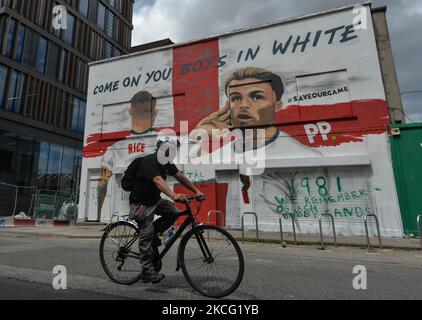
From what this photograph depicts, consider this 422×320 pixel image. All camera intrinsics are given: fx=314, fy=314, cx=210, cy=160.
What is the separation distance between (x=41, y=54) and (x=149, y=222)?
33579mm

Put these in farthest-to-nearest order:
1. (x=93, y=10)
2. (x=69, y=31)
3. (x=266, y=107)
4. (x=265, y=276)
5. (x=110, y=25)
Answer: (x=110, y=25), (x=93, y=10), (x=69, y=31), (x=266, y=107), (x=265, y=276)

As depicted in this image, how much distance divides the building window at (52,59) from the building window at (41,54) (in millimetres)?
460

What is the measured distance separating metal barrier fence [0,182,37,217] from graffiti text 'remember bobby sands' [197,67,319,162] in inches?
518

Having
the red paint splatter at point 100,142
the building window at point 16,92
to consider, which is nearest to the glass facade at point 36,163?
the building window at point 16,92

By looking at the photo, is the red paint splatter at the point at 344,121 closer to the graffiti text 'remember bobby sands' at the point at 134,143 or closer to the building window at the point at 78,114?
the graffiti text 'remember bobby sands' at the point at 134,143

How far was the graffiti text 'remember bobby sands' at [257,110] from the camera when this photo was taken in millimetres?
14144

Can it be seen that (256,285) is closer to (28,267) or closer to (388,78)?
(28,267)

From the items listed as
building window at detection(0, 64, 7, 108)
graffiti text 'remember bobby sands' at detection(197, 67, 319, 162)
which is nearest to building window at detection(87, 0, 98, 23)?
building window at detection(0, 64, 7, 108)

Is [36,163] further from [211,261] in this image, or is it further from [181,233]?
[211,261]

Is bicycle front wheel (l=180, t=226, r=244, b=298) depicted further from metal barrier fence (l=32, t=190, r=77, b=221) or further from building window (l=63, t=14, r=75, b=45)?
building window (l=63, t=14, r=75, b=45)

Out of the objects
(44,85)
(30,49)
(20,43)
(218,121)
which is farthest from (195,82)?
(30,49)

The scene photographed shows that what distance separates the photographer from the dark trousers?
410cm

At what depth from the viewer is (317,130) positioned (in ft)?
44.5
